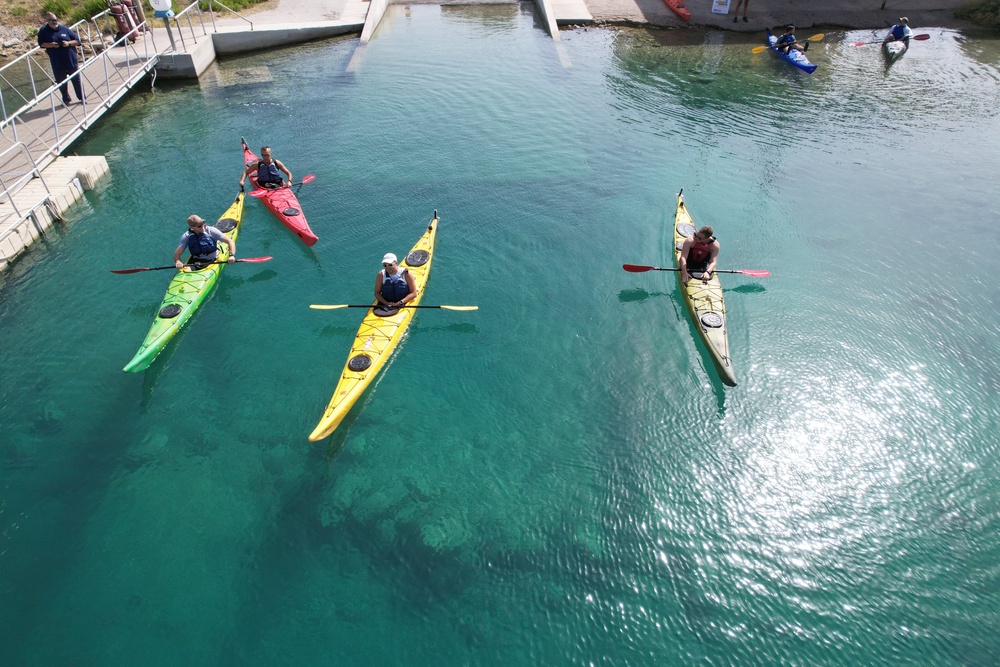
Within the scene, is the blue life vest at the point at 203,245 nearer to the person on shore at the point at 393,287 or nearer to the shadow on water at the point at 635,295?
the person on shore at the point at 393,287

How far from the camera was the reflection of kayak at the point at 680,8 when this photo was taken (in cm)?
2909

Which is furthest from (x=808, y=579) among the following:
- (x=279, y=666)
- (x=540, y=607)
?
(x=279, y=666)

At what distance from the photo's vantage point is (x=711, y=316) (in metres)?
11.1

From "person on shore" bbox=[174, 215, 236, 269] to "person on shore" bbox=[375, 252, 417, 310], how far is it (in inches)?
154

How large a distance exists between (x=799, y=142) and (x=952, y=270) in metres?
7.64

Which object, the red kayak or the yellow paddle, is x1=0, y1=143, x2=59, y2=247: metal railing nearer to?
the red kayak

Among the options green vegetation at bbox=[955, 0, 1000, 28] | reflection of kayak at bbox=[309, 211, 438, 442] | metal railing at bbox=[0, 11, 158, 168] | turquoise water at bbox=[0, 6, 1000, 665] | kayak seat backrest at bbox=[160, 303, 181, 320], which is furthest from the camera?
green vegetation at bbox=[955, 0, 1000, 28]

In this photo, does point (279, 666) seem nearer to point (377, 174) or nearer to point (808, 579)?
point (808, 579)

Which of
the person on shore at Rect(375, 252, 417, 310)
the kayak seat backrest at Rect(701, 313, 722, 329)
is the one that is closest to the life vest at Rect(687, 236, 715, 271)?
the kayak seat backrest at Rect(701, 313, 722, 329)

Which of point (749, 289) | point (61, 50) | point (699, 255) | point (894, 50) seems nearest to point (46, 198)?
point (61, 50)

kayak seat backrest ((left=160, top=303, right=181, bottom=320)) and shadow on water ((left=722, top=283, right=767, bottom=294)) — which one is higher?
kayak seat backrest ((left=160, top=303, right=181, bottom=320))

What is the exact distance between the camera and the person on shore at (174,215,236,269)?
39.0ft

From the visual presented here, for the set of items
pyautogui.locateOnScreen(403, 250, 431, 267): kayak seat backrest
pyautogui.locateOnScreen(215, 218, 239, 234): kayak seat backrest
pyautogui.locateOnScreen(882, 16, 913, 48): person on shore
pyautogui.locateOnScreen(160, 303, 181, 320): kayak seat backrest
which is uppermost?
pyautogui.locateOnScreen(882, 16, 913, 48): person on shore

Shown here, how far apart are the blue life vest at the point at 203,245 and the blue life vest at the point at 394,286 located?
4.24m
